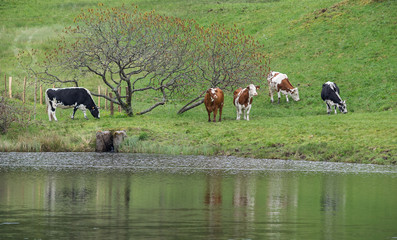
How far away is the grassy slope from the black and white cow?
1.13 m

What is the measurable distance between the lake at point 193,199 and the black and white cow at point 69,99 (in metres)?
12.8

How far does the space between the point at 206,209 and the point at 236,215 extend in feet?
3.58

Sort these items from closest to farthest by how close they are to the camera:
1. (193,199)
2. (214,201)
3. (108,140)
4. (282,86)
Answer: (214,201), (193,199), (108,140), (282,86)

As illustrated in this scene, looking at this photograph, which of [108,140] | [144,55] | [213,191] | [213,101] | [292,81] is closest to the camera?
[213,191]

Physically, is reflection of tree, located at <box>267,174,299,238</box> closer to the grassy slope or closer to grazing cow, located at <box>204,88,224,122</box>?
the grassy slope

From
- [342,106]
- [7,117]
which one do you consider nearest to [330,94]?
[342,106]

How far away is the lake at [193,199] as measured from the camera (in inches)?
557

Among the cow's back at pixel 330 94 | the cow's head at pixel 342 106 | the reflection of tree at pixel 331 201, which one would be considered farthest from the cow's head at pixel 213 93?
the reflection of tree at pixel 331 201

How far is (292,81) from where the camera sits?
5300 cm

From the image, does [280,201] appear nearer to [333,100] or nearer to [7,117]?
[7,117]

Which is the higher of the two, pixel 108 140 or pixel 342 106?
pixel 342 106

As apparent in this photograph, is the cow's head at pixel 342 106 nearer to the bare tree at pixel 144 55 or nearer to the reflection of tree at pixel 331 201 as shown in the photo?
the bare tree at pixel 144 55

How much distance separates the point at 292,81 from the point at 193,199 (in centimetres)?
3552

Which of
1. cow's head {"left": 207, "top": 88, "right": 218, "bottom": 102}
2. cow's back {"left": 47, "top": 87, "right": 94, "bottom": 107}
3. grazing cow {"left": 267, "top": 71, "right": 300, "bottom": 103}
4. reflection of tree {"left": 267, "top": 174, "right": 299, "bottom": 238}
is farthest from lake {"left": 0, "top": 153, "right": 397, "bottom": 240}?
grazing cow {"left": 267, "top": 71, "right": 300, "bottom": 103}
